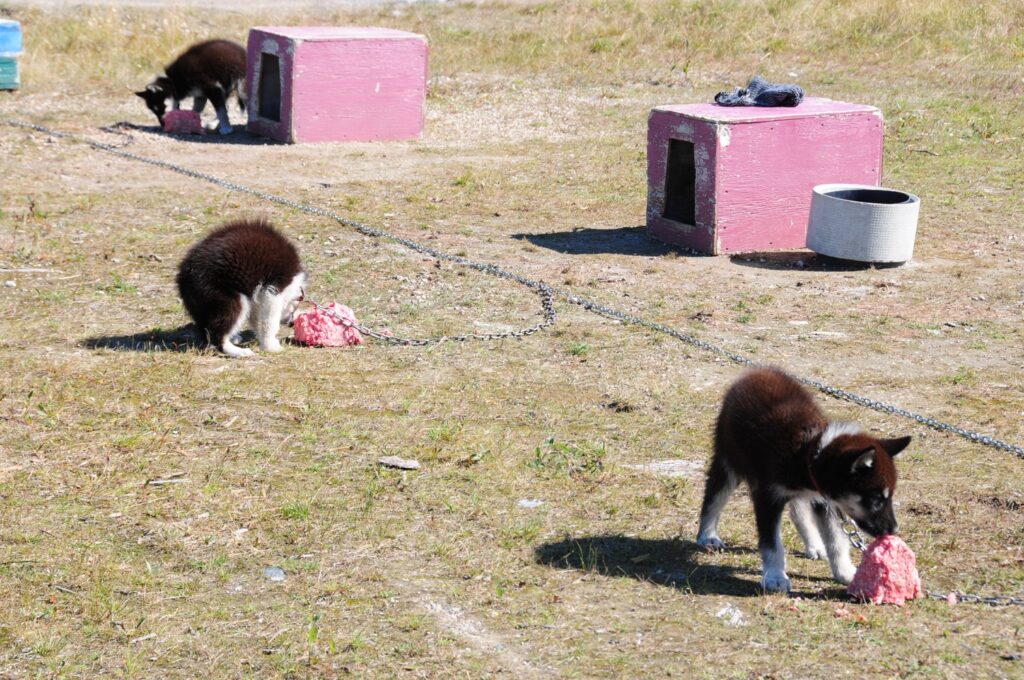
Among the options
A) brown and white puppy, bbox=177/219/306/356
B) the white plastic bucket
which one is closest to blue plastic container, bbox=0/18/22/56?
brown and white puppy, bbox=177/219/306/356

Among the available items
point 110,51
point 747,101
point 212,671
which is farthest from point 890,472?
point 110,51

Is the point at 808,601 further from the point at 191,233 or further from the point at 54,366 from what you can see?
the point at 191,233

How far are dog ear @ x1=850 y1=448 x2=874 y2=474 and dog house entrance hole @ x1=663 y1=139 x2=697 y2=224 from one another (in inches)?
279

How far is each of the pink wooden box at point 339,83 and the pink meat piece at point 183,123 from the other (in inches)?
29.0

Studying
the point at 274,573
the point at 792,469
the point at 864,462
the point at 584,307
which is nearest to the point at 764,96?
the point at 584,307

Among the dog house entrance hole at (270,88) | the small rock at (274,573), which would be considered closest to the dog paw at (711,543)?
the small rock at (274,573)

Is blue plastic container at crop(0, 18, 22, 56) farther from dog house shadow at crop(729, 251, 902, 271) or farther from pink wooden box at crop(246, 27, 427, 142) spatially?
dog house shadow at crop(729, 251, 902, 271)

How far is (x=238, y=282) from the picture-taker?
805cm

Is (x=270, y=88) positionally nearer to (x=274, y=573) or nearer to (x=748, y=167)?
(x=748, y=167)

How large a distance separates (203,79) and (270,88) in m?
0.87

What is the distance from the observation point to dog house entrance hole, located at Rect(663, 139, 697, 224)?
11.9 metres

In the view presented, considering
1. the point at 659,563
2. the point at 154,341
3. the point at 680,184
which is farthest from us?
the point at 680,184

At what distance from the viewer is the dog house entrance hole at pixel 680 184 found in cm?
1191

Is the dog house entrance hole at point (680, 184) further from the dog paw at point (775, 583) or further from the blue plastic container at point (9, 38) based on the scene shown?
the blue plastic container at point (9, 38)
